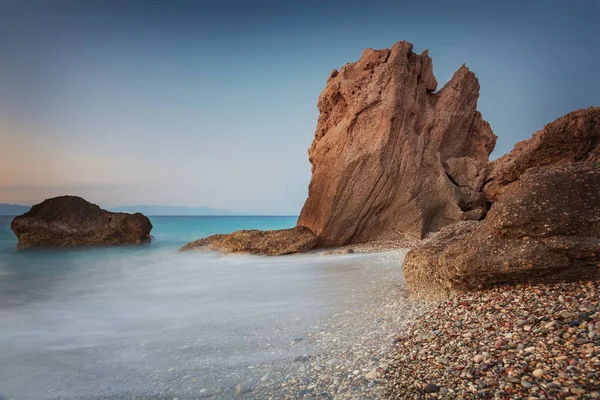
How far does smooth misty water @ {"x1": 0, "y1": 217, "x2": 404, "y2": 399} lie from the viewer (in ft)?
12.3

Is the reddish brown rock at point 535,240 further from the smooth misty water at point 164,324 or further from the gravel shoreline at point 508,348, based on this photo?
the smooth misty water at point 164,324

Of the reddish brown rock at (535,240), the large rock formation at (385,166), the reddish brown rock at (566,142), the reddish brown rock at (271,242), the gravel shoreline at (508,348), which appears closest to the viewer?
the gravel shoreline at (508,348)

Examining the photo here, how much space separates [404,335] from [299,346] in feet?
3.62

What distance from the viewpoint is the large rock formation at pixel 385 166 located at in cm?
1306

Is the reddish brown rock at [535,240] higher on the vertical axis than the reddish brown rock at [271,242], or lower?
higher

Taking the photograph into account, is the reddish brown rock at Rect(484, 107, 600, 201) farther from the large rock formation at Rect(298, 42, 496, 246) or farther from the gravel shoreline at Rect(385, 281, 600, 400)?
the gravel shoreline at Rect(385, 281, 600, 400)

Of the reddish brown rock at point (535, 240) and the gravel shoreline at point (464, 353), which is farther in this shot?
the reddish brown rock at point (535, 240)

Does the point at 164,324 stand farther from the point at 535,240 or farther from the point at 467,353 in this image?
the point at 535,240

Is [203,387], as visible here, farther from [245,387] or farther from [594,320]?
[594,320]

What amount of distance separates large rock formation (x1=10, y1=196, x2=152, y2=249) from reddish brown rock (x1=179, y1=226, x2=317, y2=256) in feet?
25.1

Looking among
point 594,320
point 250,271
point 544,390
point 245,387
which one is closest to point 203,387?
point 245,387

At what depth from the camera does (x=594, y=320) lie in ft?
10.9

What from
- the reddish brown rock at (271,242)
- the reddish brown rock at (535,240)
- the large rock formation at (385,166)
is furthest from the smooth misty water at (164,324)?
the large rock formation at (385,166)

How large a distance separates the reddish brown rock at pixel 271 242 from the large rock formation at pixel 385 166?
625 millimetres
